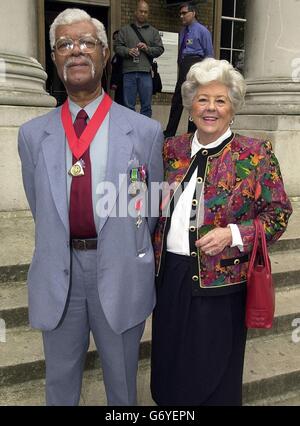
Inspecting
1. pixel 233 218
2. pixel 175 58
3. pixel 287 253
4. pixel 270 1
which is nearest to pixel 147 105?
pixel 270 1

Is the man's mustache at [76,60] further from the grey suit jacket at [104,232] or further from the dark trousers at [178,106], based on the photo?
the dark trousers at [178,106]

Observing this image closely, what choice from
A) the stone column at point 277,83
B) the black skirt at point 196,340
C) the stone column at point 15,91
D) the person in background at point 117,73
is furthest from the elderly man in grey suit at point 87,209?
the person in background at point 117,73

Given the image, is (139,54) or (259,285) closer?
(259,285)

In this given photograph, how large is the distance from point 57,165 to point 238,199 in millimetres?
789

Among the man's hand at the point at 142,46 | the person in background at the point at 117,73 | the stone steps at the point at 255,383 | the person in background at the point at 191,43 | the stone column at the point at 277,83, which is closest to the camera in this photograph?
the stone steps at the point at 255,383

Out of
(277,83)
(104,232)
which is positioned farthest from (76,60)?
(277,83)

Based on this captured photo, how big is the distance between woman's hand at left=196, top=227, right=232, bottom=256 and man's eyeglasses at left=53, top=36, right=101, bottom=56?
0.90 metres

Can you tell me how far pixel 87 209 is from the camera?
185 centimetres

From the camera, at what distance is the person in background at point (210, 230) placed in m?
1.96

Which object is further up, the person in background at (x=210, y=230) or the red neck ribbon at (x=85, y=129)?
the red neck ribbon at (x=85, y=129)

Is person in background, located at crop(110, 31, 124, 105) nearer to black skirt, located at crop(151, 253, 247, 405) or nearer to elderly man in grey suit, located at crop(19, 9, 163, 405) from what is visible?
elderly man in grey suit, located at crop(19, 9, 163, 405)

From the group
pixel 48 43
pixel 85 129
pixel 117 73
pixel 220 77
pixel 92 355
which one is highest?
pixel 48 43

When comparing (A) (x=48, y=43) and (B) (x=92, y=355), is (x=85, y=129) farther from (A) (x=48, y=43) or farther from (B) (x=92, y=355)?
(A) (x=48, y=43)

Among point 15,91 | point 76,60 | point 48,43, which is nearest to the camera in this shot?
point 76,60
